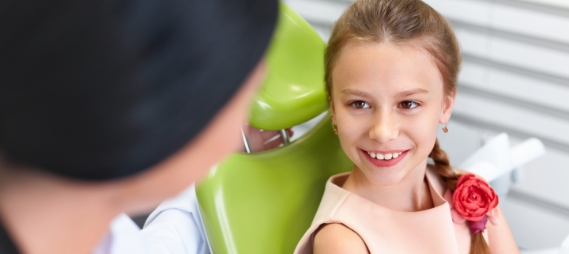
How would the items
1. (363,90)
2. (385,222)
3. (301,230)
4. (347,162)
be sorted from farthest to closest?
(347,162), (301,230), (385,222), (363,90)

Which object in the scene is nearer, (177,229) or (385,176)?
(385,176)

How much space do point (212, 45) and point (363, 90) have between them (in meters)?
0.83

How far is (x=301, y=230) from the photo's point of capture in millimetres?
1451

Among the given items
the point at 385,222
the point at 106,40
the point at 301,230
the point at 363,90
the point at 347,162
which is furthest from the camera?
the point at 347,162

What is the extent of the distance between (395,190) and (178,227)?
464 mm

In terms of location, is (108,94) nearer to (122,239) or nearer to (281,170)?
(122,239)

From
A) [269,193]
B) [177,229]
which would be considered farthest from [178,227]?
[269,193]

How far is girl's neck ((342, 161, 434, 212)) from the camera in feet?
4.52

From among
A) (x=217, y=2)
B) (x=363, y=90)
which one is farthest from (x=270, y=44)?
(x=363, y=90)

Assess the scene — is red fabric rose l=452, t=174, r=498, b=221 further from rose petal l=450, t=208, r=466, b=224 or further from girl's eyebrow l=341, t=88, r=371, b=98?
girl's eyebrow l=341, t=88, r=371, b=98

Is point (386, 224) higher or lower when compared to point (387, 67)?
lower

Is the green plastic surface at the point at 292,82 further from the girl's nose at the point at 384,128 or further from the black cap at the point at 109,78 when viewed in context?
the black cap at the point at 109,78

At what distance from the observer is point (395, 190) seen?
1.38 m

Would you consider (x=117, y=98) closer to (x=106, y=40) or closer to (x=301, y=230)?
(x=106, y=40)
